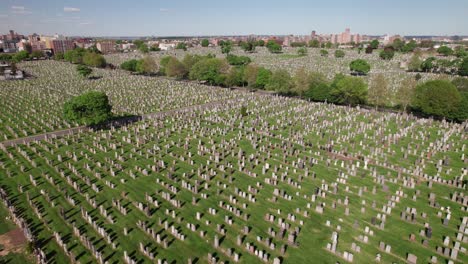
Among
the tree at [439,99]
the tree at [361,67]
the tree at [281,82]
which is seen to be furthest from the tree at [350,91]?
the tree at [361,67]

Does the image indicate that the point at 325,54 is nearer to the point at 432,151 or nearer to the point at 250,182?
the point at 432,151

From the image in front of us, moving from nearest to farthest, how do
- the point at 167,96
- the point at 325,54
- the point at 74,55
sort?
the point at 167,96 < the point at 74,55 < the point at 325,54

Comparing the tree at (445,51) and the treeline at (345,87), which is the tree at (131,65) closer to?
the treeline at (345,87)

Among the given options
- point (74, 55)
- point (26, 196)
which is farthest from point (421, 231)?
point (74, 55)

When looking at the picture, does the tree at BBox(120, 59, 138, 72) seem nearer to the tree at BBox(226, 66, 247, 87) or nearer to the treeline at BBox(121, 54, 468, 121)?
the treeline at BBox(121, 54, 468, 121)

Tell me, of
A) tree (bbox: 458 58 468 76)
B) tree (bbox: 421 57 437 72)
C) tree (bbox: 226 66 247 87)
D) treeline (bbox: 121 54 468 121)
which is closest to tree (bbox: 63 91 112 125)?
treeline (bbox: 121 54 468 121)
